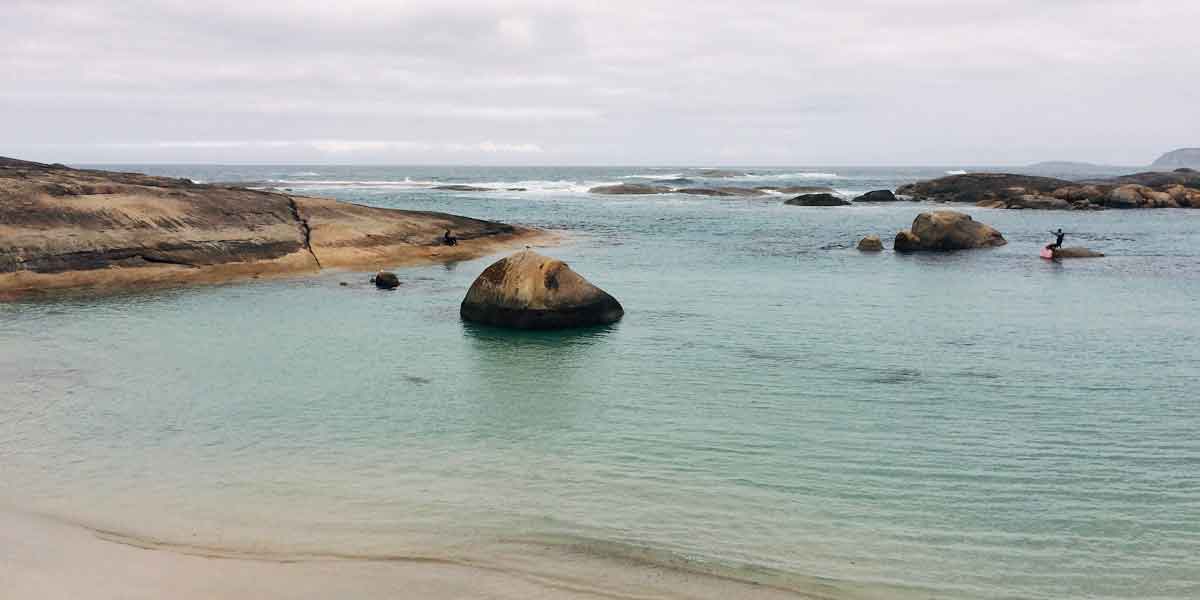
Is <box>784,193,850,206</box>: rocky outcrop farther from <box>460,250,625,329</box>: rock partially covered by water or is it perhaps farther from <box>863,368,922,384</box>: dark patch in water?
<box>863,368,922,384</box>: dark patch in water

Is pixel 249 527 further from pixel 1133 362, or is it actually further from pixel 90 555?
pixel 1133 362

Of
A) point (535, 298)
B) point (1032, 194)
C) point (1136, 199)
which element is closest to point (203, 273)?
point (535, 298)

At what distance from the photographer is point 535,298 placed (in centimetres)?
2144

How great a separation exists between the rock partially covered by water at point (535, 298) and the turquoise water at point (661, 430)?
0.83 meters

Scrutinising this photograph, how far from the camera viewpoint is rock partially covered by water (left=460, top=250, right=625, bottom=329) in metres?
21.5

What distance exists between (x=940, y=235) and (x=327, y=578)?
37379mm

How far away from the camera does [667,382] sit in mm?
16297

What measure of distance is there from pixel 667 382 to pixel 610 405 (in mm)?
1897

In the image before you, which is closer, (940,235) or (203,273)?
(203,273)

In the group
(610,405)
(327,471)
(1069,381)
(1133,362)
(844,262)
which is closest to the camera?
(327,471)

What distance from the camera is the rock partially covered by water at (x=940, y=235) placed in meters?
40.3

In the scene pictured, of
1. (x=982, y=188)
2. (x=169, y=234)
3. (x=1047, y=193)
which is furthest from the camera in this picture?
(x=982, y=188)

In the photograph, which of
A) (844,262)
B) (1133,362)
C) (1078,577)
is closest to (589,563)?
(1078,577)

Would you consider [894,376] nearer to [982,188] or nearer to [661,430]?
[661,430]
